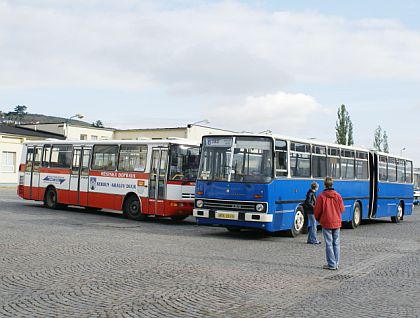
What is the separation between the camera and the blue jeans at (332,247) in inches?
459

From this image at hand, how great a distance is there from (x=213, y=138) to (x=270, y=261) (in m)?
5.88

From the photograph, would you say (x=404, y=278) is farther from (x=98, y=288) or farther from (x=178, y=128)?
(x=178, y=128)

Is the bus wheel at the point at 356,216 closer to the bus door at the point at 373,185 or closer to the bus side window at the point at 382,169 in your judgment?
the bus door at the point at 373,185

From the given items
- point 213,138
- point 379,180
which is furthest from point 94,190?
point 379,180

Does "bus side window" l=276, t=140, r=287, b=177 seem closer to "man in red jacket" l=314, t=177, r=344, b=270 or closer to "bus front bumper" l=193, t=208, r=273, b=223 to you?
"bus front bumper" l=193, t=208, r=273, b=223

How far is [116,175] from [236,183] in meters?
7.15

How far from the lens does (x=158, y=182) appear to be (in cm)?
2092

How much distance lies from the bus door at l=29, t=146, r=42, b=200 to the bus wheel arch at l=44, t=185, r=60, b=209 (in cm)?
56

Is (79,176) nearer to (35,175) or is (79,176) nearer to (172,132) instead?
(35,175)

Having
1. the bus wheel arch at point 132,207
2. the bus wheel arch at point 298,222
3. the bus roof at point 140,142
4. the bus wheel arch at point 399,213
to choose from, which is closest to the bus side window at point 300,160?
the bus wheel arch at point 298,222

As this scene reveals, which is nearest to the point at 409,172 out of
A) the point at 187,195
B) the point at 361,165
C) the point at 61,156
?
the point at 361,165

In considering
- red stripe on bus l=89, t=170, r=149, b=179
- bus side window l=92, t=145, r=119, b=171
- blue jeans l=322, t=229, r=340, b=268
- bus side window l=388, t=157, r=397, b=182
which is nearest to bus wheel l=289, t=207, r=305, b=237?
blue jeans l=322, t=229, r=340, b=268

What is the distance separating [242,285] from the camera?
9.52m

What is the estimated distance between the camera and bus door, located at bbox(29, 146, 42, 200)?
1028 inches
